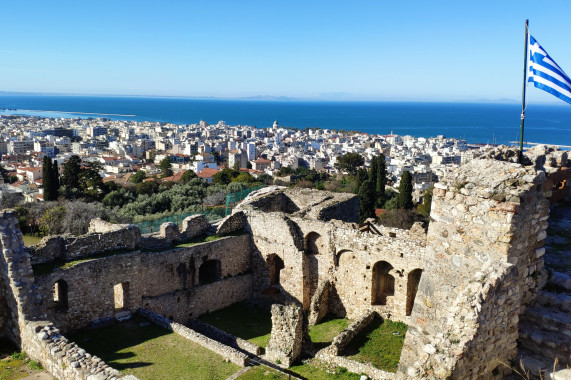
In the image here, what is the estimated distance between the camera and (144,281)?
15812mm

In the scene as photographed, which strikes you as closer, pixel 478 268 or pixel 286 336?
pixel 478 268

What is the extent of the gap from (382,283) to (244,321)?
531cm

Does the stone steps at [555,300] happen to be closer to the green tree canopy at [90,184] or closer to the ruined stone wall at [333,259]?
the ruined stone wall at [333,259]

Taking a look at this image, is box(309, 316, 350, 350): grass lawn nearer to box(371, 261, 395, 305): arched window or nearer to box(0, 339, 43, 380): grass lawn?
box(371, 261, 395, 305): arched window

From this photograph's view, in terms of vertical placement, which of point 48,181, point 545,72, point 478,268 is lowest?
point 48,181

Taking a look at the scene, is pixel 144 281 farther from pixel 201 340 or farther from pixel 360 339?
pixel 360 339

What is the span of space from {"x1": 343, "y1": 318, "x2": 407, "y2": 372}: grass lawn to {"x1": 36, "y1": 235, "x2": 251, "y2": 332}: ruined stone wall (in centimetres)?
587

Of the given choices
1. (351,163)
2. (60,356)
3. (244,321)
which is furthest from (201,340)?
(351,163)

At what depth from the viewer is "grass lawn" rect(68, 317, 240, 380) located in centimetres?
1245

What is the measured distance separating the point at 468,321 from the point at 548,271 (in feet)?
7.44

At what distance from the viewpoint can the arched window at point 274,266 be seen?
61.0ft

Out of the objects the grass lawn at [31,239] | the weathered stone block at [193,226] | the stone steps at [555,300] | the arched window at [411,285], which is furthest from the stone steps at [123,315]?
the grass lawn at [31,239]

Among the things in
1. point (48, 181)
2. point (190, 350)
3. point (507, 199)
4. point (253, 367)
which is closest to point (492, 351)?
point (507, 199)

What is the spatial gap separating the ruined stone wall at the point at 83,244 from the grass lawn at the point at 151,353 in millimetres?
2498
